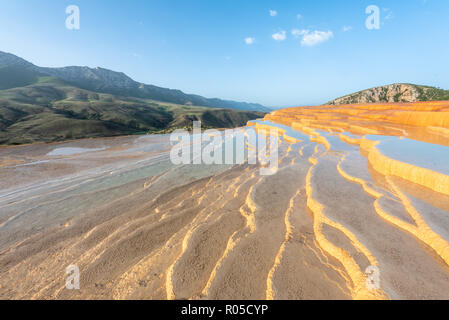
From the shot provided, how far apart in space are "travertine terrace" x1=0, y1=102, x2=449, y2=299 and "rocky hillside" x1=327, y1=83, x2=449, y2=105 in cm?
7102

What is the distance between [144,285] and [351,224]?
395 centimetres

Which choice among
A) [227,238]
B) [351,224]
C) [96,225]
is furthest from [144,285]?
[351,224]

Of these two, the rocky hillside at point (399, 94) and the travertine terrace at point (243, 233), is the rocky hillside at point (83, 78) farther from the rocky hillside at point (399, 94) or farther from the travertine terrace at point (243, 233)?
the travertine terrace at point (243, 233)

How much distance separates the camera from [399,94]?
188 ft

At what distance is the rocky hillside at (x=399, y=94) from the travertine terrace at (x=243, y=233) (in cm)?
7102

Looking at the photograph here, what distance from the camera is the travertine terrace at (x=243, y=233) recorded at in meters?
2.53

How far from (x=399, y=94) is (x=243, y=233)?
269ft

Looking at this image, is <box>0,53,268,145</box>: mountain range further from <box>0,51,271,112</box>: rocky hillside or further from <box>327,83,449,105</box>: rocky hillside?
<box>327,83,449,105</box>: rocky hillside

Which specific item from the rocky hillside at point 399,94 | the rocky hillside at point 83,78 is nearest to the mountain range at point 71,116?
the rocky hillside at point 83,78

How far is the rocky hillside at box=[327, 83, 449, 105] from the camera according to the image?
51.7 meters

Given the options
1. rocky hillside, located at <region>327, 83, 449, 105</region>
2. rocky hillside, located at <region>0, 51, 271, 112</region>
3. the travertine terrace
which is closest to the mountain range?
rocky hillside, located at <region>0, 51, 271, 112</region>

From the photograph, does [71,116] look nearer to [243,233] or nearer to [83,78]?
[243,233]

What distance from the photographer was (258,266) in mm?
2820
